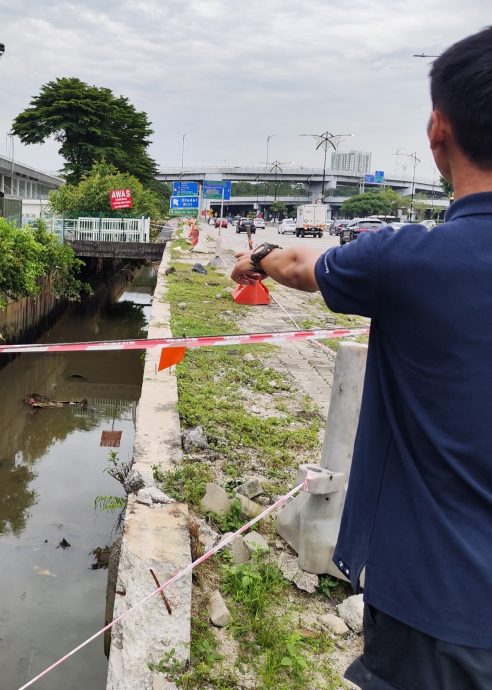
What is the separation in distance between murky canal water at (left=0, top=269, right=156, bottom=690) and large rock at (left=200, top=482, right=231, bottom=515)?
4.70ft

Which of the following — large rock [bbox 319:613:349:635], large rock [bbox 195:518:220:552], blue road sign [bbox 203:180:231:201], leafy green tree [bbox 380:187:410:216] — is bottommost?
large rock [bbox 319:613:349:635]

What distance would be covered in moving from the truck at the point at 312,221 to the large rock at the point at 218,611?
39332 mm

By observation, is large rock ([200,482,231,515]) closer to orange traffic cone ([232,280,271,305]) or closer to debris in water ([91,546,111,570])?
orange traffic cone ([232,280,271,305])

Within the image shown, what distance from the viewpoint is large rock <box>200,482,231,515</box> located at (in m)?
4.11

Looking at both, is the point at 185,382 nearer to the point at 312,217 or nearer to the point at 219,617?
the point at 219,617

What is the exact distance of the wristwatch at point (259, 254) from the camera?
1691 millimetres

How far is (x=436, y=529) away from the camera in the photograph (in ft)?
4.18

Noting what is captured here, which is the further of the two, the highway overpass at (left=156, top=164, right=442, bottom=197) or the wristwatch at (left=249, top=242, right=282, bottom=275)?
the highway overpass at (left=156, top=164, right=442, bottom=197)

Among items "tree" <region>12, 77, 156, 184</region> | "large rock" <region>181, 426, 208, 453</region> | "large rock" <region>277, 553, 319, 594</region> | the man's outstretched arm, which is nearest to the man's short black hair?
the man's outstretched arm

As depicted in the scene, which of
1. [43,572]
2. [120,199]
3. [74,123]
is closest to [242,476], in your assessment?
[43,572]

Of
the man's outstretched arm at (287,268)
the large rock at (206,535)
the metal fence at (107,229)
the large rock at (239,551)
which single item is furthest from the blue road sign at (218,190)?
the man's outstretched arm at (287,268)

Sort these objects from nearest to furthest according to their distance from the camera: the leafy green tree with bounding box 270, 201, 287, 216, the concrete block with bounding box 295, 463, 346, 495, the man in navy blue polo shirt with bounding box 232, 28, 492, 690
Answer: the man in navy blue polo shirt with bounding box 232, 28, 492, 690, the concrete block with bounding box 295, 463, 346, 495, the leafy green tree with bounding box 270, 201, 287, 216

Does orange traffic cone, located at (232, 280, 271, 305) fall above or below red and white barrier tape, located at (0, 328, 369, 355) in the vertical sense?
above

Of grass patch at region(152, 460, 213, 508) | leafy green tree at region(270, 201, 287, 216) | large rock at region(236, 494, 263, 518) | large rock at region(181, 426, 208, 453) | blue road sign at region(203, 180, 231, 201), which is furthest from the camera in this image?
leafy green tree at region(270, 201, 287, 216)
